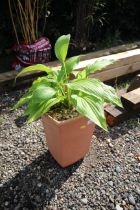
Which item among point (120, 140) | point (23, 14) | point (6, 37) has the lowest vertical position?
point (120, 140)

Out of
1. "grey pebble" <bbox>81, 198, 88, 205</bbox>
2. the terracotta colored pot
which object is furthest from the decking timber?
"grey pebble" <bbox>81, 198, 88, 205</bbox>

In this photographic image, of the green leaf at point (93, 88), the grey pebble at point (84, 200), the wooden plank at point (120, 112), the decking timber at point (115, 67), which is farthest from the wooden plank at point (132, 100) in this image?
the grey pebble at point (84, 200)

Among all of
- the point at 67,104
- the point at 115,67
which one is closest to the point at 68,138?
the point at 67,104

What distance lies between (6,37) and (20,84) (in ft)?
2.79

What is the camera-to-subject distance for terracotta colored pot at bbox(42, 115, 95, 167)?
1.75 metres

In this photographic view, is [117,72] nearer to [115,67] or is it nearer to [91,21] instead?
[115,67]

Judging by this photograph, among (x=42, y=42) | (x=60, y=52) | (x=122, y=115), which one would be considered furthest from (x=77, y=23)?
(x=60, y=52)

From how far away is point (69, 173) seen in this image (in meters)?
1.98

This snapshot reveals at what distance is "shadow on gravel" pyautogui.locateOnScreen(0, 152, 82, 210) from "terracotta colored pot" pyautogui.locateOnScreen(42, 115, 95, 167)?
2.9 inches

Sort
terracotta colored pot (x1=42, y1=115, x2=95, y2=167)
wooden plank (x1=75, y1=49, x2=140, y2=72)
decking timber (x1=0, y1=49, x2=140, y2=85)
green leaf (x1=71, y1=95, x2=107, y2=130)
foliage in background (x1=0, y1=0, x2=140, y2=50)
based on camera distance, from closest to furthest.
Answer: green leaf (x1=71, y1=95, x2=107, y2=130), terracotta colored pot (x1=42, y1=115, x2=95, y2=167), decking timber (x1=0, y1=49, x2=140, y2=85), wooden plank (x1=75, y1=49, x2=140, y2=72), foliage in background (x1=0, y1=0, x2=140, y2=50)

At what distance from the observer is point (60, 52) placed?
1791 millimetres

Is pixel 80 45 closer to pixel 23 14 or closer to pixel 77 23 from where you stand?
pixel 77 23

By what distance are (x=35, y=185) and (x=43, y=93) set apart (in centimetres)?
71

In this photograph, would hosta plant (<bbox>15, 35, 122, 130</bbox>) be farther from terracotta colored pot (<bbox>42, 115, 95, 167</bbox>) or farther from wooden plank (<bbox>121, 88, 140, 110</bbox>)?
wooden plank (<bbox>121, 88, 140, 110</bbox>)
